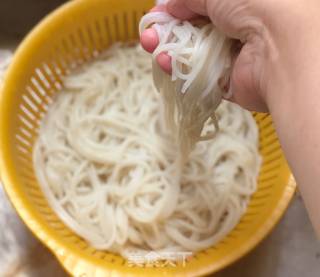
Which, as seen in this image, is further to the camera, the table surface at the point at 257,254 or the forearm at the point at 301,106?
the table surface at the point at 257,254

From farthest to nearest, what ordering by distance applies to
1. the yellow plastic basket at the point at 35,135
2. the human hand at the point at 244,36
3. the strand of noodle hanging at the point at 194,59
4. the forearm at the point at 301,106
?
the yellow plastic basket at the point at 35,135, the strand of noodle hanging at the point at 194,59, the human hand at the point at 244,36, the forearm at the point at 301,106

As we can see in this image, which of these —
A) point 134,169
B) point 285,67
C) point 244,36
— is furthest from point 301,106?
point 134,169

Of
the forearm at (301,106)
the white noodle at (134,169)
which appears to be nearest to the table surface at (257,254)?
the white noodle at (134,169)

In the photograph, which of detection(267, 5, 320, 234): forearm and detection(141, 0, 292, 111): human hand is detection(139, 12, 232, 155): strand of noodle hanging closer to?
detection(141, 0, 292, 111): human hand

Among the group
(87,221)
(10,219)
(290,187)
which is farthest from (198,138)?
(10,219)

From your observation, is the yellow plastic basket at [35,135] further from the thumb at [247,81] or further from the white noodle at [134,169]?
the thumb at [247,81]

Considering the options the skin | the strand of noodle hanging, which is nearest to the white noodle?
the strand of noodle hanging

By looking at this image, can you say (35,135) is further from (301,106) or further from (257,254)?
(301,106)
